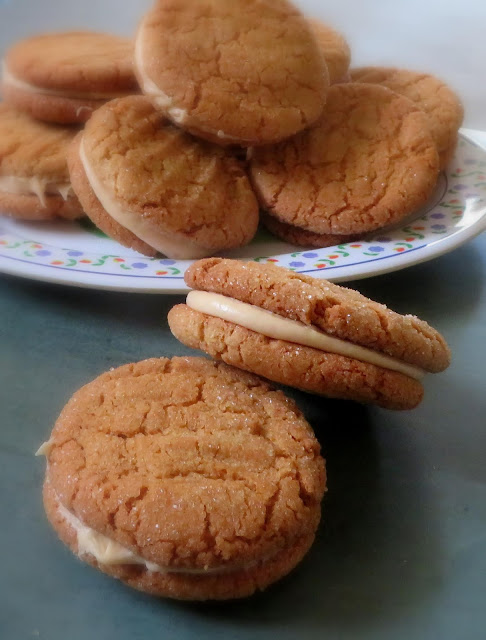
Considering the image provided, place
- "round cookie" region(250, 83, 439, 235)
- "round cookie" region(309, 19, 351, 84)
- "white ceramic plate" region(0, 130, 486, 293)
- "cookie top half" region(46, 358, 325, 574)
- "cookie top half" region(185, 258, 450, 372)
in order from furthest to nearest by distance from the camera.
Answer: "round cookie" region(309, 19, 351, 84) < "round cookie" region(250, 83, 439, 235) < "white ceramic plate" region(0, 130, 486, 293) < "cookie top half" region(185, 258, 450, 372) < "cookie top half" region(46, 358, 325, 574)

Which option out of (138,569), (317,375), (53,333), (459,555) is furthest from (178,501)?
(53,333)

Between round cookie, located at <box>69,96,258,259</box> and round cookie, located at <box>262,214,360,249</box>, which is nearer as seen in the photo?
round cookie, located at <box>69,96,258,259</box>

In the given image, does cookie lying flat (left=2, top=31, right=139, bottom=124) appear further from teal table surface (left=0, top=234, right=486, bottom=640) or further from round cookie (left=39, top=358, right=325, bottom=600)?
round cookie (left=39, top=358, right=325, bottom=600)

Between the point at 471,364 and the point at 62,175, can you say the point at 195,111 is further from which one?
the point at 471,364

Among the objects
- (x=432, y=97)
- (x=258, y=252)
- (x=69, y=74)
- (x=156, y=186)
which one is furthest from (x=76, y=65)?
(x=432, y=97)

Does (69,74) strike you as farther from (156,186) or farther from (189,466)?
(189,466)

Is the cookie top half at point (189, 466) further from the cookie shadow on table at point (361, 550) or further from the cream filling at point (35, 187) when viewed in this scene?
the cream filling at point (35, 187)

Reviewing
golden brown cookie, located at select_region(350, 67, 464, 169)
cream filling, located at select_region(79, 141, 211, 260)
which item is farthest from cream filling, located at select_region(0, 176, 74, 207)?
golden brown cookie, located at select_region(350, 67, 464, 169)
